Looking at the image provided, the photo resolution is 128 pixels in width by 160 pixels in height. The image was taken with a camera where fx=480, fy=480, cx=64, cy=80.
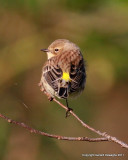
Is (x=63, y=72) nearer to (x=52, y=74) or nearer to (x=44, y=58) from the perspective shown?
(x=52, y=74)

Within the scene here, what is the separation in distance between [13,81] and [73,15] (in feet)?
5.31

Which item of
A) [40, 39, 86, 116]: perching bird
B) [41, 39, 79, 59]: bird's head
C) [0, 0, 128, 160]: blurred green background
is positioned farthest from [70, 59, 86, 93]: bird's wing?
[0, 0, 128, 160]: blurred green background

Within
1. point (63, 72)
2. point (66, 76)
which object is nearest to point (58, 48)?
point (63, 72)

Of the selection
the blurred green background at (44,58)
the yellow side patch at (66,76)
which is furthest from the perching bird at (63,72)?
the blurred green background at (44,58)

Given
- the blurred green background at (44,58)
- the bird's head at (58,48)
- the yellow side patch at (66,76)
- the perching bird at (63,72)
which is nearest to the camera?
the perching bird at (63,72)

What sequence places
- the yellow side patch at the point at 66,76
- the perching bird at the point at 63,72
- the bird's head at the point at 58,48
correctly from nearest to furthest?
the perching bird at the point at 63,72 → the yellow side patch at the point at 66,76 → the bird's head at the point at 58,48

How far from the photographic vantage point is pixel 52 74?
6.21 meters

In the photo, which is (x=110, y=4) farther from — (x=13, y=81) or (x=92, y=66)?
(x=13, y=81)

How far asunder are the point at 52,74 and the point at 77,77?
1.07 ft

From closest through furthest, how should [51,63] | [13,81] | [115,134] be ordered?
[51,63], [13,81], [115,134]

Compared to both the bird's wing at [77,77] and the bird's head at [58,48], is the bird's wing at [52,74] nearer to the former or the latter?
the bird's wing at [77,77]

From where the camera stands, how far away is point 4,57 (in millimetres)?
8547

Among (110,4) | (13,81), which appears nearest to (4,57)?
(13,81)

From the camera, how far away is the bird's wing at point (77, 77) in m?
5.97
